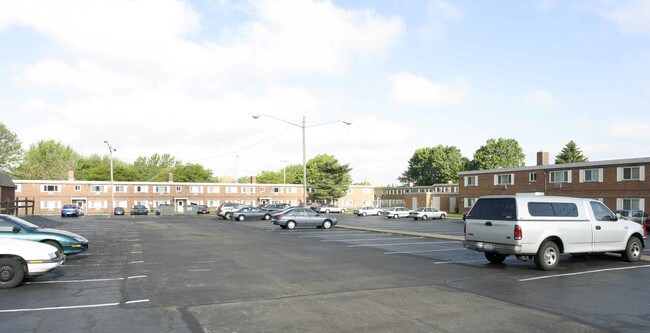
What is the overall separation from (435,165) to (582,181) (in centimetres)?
6446

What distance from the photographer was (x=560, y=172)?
4928 centimetres

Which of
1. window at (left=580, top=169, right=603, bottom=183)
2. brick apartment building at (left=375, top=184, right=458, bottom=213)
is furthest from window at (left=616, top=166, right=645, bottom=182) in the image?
brick apartment building at (left=375, top=184, right=458, bottom=213)

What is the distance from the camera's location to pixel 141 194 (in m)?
81.2

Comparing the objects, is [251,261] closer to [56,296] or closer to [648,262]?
[56,296]

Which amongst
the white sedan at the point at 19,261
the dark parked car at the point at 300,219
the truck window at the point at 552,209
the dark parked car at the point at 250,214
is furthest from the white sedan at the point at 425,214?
the white sedan at the point at 19,261

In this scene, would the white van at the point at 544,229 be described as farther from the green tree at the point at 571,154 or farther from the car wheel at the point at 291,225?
the green tree at the point at 571,154

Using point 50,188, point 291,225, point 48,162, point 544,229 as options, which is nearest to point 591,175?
point 291,225

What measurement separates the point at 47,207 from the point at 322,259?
7275 centimetres

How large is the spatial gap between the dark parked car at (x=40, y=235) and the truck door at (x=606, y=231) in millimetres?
15668

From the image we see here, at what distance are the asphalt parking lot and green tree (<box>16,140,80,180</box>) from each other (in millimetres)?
95536

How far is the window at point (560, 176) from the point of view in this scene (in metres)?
48.4

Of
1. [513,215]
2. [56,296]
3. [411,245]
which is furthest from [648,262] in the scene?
[56,296]

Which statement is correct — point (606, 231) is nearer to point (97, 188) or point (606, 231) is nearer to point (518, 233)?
point (518, 233)

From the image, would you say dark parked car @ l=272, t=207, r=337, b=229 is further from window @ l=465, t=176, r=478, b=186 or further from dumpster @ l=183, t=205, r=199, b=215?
dumpster @ l=183, t=205, r=199, b=215
